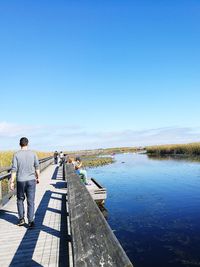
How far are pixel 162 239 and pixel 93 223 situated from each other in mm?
8193

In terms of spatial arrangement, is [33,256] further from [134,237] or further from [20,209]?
[134,237]

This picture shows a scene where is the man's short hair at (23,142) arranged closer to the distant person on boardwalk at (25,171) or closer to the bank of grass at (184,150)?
the distant person on boardwalk at (25,171)

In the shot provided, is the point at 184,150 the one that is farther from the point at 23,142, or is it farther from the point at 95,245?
the point at 95,245

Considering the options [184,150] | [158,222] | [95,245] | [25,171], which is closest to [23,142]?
[25,171]

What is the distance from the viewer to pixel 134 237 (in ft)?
37.3

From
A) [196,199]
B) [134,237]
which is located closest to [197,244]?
[134,237]

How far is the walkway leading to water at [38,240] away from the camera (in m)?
5.57

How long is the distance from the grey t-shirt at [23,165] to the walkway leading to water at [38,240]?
1.38 metres

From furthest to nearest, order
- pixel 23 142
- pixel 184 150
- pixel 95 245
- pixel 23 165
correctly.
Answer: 1. pixel 184 150
2. pixel 23 142
3. pixel 23 165
4. pixel 95 245

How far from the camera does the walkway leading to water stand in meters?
5.57

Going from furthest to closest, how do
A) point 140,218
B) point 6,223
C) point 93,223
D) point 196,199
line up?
1. point 196,199
2. point 140,218
3. point 6,223
4. point 93,223

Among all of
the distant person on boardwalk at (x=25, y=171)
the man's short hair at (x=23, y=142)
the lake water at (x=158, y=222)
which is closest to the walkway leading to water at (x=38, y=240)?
the distant person on boardwalk at (x=25, y=171)

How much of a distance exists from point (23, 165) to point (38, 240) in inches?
75.9

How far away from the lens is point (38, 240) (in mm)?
6758
